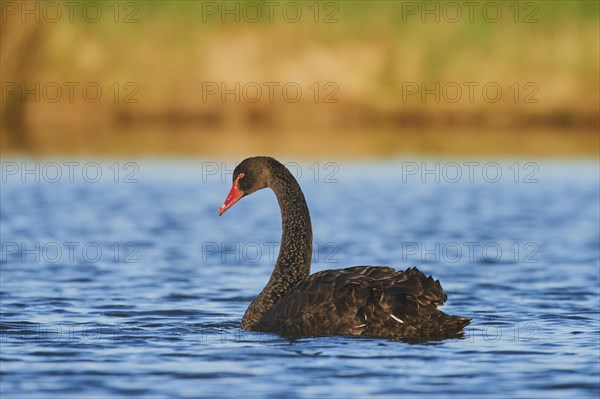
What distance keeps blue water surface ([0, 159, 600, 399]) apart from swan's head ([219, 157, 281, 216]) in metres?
1.05

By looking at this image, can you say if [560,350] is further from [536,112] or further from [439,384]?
[536,112]

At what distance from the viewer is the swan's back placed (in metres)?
8.60

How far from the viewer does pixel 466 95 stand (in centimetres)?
3167

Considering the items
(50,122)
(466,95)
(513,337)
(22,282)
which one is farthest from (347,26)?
(513,337)

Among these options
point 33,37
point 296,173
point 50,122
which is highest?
point 33,37

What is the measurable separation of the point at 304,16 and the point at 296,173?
1154 centimetres

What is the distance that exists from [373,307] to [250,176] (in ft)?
5.60

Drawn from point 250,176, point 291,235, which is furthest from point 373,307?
point 250,176

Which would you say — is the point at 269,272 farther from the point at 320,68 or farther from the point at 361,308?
the point at 320,68

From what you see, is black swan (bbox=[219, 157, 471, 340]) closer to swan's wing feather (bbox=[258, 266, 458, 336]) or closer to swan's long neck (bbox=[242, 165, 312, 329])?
swan's wing feather (bbox=[258, 266, 458, 336])

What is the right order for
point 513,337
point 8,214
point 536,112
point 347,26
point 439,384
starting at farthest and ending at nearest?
point 347,26
point 536,112
point 8,214
point 513,337
point 439,384

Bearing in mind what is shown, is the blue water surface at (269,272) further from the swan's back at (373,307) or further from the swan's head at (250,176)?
the swan's head at (250,176)

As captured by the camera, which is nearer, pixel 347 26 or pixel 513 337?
pixel 513 337

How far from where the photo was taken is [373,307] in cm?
863
